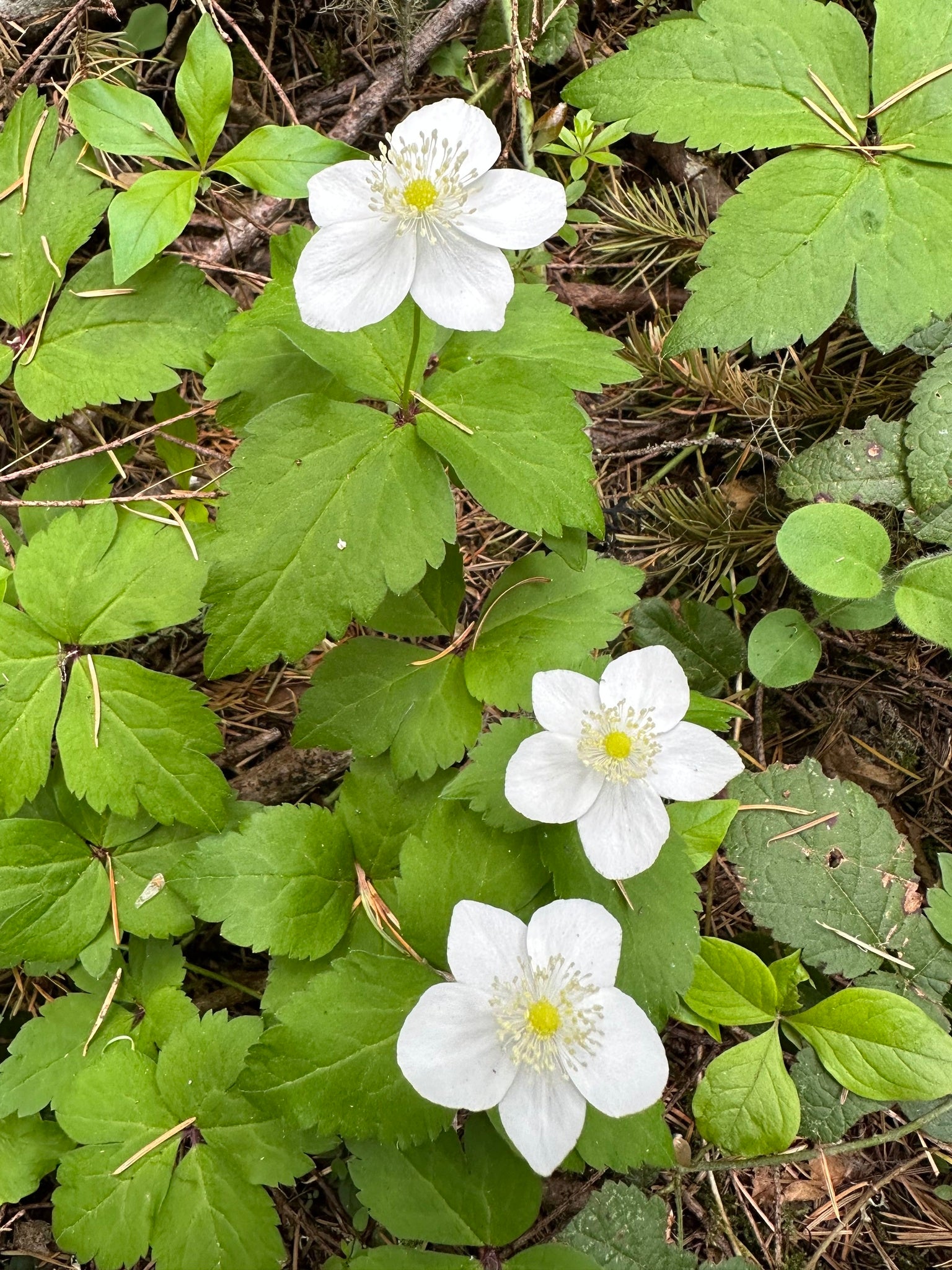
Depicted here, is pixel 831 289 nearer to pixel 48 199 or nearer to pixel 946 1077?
pixel 946 1077

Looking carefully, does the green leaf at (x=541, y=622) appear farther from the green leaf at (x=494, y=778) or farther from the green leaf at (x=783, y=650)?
the green leaf at (x=783, y=650)

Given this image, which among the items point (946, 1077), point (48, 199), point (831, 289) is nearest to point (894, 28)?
point (831, 289)

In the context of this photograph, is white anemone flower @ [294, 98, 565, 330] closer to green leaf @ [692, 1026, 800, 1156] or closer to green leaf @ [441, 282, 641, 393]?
green leaf @ [441, 282, 641, 393]

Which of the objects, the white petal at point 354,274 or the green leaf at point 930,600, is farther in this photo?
the green leaf at point 930,600

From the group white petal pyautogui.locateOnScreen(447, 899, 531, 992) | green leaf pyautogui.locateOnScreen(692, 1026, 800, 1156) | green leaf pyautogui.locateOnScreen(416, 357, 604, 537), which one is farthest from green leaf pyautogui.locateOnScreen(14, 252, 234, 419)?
green leaf pyautogui.locateOnScreen(692, 1026, 800, 1156)

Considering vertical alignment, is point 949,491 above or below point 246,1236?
above

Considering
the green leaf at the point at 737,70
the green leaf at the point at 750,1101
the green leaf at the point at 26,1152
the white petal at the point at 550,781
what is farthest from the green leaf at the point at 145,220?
the green leaf at the point at 750,1101

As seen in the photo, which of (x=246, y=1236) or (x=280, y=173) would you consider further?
(x=280, y=173)

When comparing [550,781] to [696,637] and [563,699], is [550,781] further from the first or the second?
[696,637]
